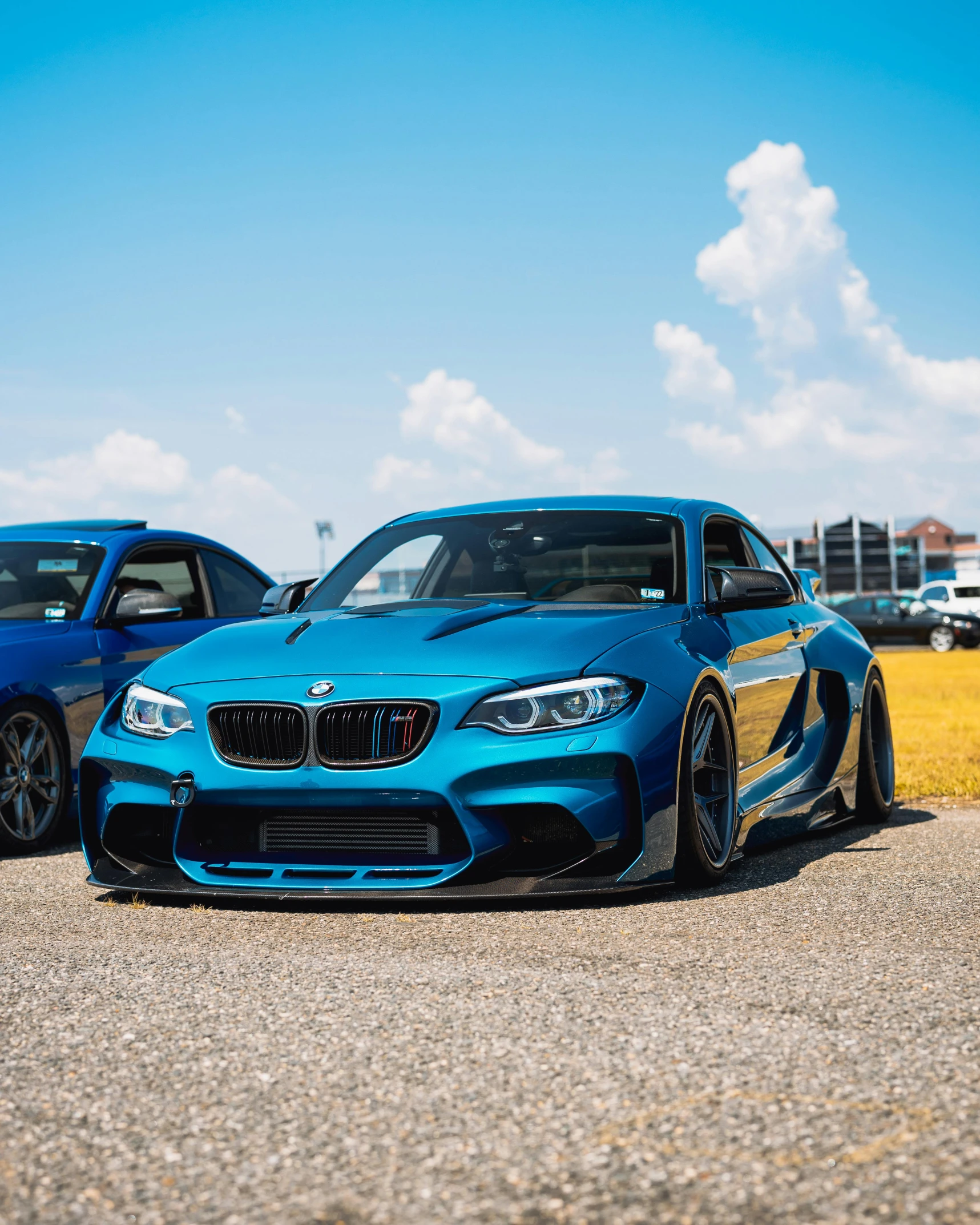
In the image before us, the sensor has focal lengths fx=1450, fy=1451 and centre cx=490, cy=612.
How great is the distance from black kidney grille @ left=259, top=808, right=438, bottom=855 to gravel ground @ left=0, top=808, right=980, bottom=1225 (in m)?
0.22

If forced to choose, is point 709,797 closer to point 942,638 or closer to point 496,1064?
point 496,1064

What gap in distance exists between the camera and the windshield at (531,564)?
5.84 m

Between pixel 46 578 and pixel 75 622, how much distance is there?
1.89ft

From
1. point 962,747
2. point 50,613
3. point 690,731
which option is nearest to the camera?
point 690,731

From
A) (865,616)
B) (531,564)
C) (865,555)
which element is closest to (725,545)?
(531,564)

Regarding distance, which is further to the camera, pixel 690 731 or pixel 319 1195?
pixel 690 731

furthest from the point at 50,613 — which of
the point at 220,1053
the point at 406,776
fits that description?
the point at 220,1053

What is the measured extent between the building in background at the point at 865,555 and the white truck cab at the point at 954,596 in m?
35.8

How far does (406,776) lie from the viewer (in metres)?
4.45

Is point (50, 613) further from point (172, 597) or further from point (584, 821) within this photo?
point (584, 821)

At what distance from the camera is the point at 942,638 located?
127 ft

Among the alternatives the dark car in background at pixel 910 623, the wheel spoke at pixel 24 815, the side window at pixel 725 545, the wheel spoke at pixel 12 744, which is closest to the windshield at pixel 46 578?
the wheel spoke at pixel 12 744

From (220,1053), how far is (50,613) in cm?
460

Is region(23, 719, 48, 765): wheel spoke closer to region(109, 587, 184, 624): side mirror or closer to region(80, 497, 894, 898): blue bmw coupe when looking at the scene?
region(109, 587, 184, 624): side mirror
